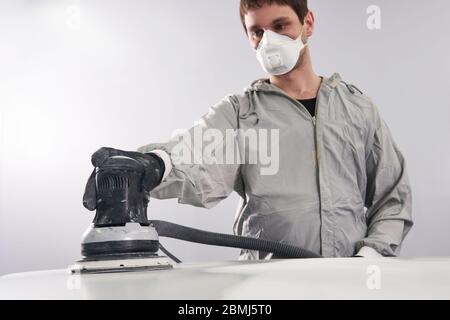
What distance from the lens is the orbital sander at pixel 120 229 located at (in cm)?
88

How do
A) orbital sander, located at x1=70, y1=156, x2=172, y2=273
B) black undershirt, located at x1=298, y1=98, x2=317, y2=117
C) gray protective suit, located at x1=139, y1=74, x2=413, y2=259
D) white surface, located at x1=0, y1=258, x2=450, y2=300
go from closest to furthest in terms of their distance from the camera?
1. white surface, located at x1=0, y1=258, x2=450, y2=300
2. orbital sander, located at x1=70, y1=156, x2=172, y2=273
3. gray protective suit, located at x1=139, y1=74, x2=413, y2=259
4. black undershirt, located at x1=298, y1=98, x2=317, y2=117

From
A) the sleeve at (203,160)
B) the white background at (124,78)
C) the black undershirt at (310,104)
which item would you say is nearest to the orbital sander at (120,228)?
the sleeve at (203,160)

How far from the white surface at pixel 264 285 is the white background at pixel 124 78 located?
2071 millimetres

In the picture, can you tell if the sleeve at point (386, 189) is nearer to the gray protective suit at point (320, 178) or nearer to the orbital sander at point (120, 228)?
the gray protective suit at point (320, 178)

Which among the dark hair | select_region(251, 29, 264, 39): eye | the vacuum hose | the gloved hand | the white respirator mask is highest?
the dark hair

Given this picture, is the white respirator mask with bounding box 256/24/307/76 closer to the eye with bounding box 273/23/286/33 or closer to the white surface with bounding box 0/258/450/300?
the eye with bounding box 273/23/286/33

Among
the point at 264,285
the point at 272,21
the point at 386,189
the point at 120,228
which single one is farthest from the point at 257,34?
the point at 264,285

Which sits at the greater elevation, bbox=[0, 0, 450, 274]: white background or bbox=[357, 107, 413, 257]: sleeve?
bbox=[0, 0, 450, 274]: white background

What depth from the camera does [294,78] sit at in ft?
5.77

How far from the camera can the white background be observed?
2771 millimetres

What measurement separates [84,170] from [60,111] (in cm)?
35

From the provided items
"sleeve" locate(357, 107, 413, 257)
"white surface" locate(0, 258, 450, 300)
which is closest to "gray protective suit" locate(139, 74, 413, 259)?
"sleeve" locate(357, 107, 413, 257)

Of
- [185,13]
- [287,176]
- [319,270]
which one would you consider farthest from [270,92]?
[185,13]
